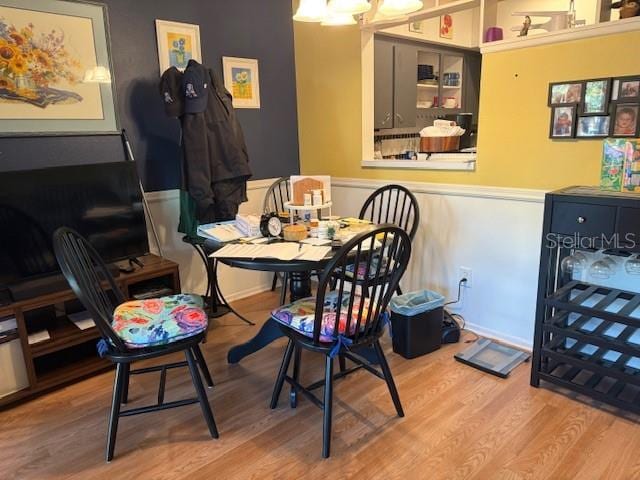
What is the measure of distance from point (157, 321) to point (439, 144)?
210cm

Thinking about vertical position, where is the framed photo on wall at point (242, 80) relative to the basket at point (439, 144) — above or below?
above

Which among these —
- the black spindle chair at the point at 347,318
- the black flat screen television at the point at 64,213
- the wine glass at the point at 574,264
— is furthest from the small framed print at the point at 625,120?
the black flat screen television at the point at 64,213

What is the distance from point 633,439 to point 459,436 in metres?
0.69

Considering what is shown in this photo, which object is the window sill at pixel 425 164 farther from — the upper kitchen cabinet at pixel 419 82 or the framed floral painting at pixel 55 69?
the framed floral painting at pixel 55 69

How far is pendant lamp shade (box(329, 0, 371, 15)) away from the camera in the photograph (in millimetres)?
1949

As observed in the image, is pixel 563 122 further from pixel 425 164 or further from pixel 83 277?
pixel 83 277

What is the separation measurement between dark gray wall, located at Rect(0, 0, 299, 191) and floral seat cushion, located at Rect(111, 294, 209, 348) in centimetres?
114

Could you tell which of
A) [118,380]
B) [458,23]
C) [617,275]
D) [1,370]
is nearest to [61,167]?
[1,370]

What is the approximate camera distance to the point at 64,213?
2414 millimetres

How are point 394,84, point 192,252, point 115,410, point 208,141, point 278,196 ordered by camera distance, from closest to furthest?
point 115,410
point 208,141
point 192,252
point 278,196
point 394,84

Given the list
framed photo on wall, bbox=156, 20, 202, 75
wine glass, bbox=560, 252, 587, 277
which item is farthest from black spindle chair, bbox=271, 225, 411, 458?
framed photo on wall, bbox=156, 20, 202, 75

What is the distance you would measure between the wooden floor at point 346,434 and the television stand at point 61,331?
9cm

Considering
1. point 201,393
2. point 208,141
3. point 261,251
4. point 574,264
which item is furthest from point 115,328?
point 574,264

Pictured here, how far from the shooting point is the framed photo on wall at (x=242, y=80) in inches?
131
